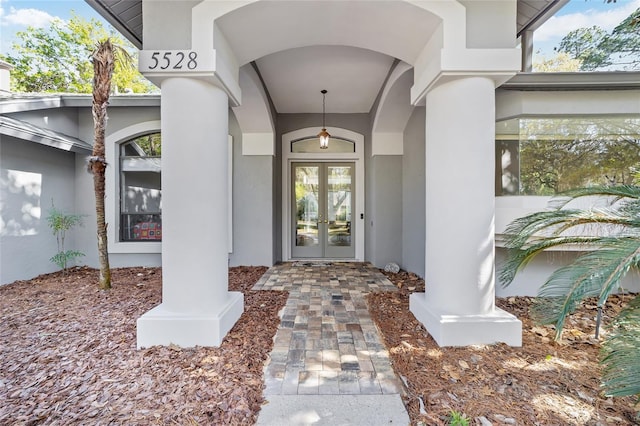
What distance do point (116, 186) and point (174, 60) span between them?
15.1 feet

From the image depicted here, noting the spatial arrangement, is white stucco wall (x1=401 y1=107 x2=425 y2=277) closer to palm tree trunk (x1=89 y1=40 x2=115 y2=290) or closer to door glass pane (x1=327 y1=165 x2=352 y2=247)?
door glass pane (x1=327 y1=165 x2=352 y2=247)

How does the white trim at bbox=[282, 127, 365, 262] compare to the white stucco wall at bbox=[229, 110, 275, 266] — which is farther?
the white trim at bbox=[282, 127, 365, 262]

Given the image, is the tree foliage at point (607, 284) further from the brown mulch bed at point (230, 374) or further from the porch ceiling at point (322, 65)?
the porch ceiling at point (322, 65)

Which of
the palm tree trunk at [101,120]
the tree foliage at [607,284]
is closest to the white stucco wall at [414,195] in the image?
the tree foliage at [607,284]

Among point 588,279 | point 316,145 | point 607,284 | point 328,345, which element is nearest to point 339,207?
point 316,145

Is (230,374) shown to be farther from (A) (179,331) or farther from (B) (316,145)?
(B) (316,145)

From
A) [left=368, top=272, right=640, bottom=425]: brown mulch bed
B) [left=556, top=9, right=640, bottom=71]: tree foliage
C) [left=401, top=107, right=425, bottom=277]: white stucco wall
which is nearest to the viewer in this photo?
[left=368, top=272, right=640, bottom=425]: brown mulch bed

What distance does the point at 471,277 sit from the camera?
9.55ft

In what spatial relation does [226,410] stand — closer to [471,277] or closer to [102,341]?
[102,341]

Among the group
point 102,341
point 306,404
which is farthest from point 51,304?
point 306,404

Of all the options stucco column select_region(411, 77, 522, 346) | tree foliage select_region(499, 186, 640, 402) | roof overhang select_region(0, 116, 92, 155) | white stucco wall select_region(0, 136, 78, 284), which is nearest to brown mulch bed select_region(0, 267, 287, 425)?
white stucco wall select_region(0, 136, 78, 284)

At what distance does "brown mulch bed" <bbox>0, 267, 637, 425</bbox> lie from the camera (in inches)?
75.8

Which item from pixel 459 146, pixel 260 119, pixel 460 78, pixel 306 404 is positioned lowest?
pixel 306 404

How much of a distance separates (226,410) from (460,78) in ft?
11.1
